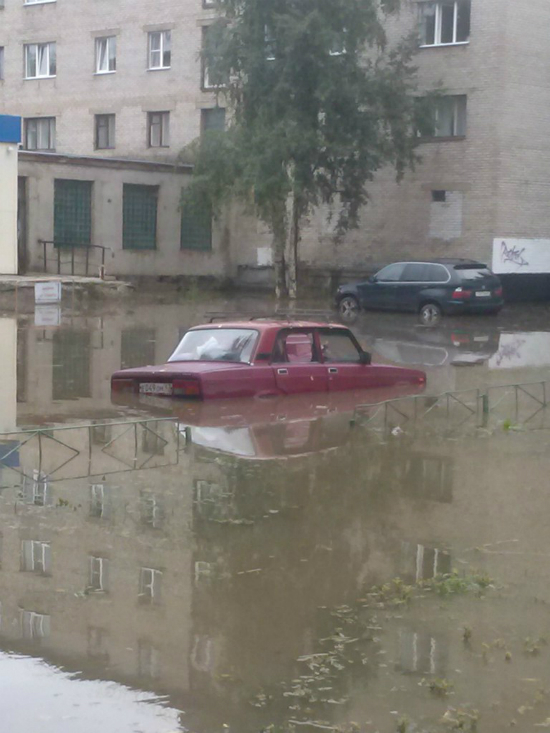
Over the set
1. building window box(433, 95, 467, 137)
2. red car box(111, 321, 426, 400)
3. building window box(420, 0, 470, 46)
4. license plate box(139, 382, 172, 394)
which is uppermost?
building window box(420, 0, 470, 46)

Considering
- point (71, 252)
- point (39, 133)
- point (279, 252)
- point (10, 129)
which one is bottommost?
point (71, 252)

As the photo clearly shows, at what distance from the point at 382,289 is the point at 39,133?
23141 mm

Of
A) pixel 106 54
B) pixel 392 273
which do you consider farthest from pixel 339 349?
pixel 106 54

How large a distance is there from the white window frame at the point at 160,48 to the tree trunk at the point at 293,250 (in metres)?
10.9

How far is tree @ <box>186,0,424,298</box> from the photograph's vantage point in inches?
1371

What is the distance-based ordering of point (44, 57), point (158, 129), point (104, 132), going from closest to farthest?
point (158, 129) → point (104, 132) → point (44, 57)

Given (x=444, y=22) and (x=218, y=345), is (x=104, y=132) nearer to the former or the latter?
(x=444, y=22)

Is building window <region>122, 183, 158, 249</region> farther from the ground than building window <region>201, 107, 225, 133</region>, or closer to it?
closer to it

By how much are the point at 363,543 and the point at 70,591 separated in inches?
89.1

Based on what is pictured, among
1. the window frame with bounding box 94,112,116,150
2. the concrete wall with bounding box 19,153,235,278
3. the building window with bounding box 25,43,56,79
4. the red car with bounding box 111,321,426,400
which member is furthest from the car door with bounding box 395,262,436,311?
the building window with bounding box 25,43,56,79

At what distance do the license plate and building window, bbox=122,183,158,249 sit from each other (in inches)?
1059

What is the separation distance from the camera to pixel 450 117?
126ft

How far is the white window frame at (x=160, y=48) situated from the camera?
149 ft

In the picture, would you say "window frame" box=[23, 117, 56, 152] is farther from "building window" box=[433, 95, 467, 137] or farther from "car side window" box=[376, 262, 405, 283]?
"car side window" box=[376, 262, 405, 283]
